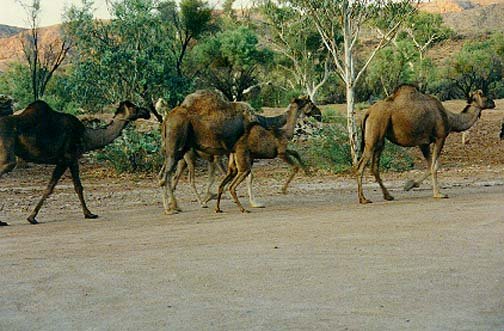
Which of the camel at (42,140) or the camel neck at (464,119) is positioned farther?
the camel neck at (464,119)

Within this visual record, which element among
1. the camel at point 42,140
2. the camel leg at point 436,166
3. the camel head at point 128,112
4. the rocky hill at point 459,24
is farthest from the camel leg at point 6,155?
the rocky hill at point 459,24

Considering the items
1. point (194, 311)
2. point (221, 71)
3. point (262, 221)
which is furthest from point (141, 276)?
point (221, 71)

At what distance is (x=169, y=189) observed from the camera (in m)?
16.5

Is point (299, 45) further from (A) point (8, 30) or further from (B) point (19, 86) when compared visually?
(A) point (8, 30)

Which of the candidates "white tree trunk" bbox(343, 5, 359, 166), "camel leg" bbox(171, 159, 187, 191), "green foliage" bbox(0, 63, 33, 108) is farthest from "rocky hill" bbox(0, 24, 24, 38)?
"camel leg" bbox(171, 159, 187, 191)

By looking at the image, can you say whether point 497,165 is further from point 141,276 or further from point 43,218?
point 141,276

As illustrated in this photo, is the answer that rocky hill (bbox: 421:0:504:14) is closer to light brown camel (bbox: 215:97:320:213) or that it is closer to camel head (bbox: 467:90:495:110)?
camel head (bbox: 467:90:495:110)

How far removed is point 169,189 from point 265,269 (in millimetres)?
6900

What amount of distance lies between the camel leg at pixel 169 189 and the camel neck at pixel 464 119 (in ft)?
18.0

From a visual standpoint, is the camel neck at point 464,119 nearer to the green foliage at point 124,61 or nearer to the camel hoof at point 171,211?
the camel hoof at point 171,211

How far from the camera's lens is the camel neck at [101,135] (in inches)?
650

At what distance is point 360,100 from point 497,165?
32.7m

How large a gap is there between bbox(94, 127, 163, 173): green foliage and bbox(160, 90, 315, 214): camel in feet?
33.3

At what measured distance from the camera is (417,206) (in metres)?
15.2
